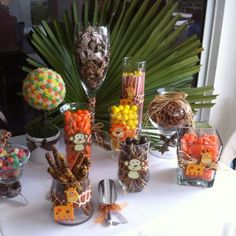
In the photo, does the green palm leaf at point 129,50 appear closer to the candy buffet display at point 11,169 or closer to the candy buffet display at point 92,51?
the candy buffet display at point 92,51

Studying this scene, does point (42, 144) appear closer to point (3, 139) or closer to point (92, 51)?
point (3, 139)

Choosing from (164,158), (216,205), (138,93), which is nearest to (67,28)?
(138,93)

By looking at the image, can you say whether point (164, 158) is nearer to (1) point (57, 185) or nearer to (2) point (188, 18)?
(1) point (57, 185)

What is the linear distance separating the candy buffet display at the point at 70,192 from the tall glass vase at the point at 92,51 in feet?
1.15

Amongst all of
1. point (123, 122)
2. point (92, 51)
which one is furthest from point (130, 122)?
point (92, 51)

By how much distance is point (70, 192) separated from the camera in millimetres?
770

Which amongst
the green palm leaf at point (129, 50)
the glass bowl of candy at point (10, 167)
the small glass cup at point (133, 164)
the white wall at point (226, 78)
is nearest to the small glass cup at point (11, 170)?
the glass bowl of candy at point (10, 167)

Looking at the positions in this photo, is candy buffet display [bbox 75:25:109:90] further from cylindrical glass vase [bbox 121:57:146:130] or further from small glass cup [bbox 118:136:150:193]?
small glass cup [bbox 118:136:150:193]

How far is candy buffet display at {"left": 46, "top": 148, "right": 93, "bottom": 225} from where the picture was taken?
78 centimetres

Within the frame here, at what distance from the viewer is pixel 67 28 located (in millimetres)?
1271

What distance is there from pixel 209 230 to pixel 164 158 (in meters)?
0.30

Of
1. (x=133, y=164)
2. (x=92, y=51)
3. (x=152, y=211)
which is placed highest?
(x=92, y=51)

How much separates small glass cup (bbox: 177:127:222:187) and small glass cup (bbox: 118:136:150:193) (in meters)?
0.11

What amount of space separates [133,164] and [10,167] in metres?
0.31
